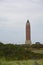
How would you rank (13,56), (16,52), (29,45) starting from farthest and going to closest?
(29,45), (16,52), (13,56)

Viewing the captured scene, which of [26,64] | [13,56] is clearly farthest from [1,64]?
[13,56]

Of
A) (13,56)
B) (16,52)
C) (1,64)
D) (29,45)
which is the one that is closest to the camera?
(1,64)

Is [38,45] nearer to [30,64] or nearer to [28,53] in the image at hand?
[28,53]

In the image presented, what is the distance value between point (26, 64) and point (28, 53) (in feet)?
35.3

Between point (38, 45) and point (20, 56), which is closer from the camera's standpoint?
point (20, 56)

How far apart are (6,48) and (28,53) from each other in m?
3.04

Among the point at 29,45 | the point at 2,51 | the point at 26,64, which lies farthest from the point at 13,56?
the point at 29,45

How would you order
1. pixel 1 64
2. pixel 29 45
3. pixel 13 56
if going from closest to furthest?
pixel 1 64, pixel 13 56, pixel 29 45

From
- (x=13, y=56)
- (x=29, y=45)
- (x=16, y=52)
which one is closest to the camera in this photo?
(x=13, y=56)

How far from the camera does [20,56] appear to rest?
27.9 meters

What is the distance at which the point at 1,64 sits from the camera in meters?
19.0

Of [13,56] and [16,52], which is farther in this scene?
[16,52]

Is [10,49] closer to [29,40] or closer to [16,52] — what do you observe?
[16,52]

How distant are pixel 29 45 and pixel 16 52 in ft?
40.9
